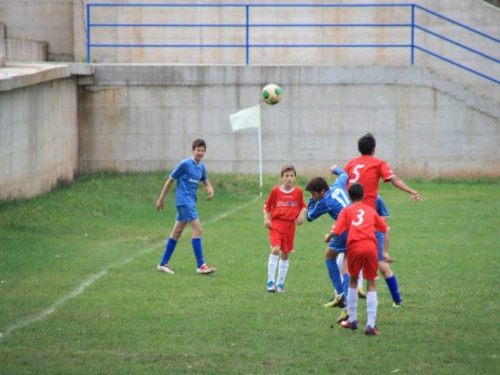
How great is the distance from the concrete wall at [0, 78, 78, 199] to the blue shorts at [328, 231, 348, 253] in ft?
29.2

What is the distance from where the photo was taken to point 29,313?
33.7ft

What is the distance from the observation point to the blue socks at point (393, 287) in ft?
34.5

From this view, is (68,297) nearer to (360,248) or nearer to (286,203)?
(286,203)

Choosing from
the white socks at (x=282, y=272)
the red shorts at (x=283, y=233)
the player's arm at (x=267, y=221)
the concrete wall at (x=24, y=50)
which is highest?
the concrete wall at (x=24, y=50)

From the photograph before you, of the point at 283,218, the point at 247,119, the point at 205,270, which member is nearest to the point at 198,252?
the point at 205,270

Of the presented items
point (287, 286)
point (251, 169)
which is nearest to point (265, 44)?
point (251, 169)

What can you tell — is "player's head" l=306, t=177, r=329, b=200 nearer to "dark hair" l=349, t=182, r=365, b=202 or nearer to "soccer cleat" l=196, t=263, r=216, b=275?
"dark hair" l=349, t=182, r=365, b=202

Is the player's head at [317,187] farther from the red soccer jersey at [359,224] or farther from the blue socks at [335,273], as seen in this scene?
the red soccer jersey at [359,224]

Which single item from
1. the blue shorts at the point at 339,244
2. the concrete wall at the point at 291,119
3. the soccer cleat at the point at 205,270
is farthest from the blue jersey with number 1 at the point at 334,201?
the concrete wall at the point at 291,119

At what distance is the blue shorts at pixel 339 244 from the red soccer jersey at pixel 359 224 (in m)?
0.88

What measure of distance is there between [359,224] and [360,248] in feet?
0.81

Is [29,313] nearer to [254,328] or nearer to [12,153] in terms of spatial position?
[254,328]

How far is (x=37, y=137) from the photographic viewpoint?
20.0 metres

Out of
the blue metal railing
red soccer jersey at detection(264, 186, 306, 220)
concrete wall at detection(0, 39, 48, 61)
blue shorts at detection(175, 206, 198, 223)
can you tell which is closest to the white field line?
blue shorts at detection(175, 206, 198, 223)
